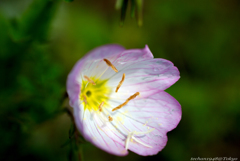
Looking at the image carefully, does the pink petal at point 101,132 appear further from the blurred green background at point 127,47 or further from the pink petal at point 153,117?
the blurred green background at point 127,47

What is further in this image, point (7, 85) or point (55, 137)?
point (55, 137)

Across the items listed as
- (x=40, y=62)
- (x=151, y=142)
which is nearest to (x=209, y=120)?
(x=151, y=142)

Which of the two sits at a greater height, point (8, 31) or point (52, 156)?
point (8, 31)

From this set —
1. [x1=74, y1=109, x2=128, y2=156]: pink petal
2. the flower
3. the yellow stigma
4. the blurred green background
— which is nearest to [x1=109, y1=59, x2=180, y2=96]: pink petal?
the flower

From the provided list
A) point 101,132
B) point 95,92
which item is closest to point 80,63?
point 101,132

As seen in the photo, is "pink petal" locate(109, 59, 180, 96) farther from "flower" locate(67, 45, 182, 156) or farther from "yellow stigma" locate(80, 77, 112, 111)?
"yellow stigma" locate(80, 77, 112, 111)

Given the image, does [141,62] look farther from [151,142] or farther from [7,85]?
[7,85]

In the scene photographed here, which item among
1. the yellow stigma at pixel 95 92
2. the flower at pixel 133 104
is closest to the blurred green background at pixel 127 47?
the yellow stigma at pixel 95 92
